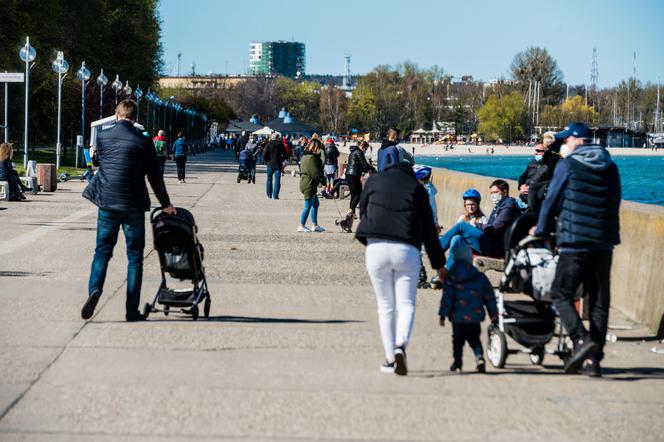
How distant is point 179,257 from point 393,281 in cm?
292

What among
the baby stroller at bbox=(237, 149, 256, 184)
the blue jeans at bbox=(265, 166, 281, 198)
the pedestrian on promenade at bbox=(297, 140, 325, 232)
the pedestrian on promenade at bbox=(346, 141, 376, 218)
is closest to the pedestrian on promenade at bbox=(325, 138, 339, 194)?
the blue jeans at bbox=(265, 166, 281, 198)

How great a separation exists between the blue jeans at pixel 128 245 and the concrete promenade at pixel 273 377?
12.1 inches

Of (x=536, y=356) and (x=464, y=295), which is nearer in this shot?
(x=464, y=295)

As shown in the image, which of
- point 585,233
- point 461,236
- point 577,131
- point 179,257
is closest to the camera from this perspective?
point 585,233

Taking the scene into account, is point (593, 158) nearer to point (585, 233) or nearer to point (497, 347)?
point (585, 233)

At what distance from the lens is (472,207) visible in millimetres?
13242

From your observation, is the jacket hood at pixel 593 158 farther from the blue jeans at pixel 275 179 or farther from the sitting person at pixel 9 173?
the blue jeans at pixel 275 179

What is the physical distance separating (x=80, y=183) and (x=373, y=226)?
30.9 metres

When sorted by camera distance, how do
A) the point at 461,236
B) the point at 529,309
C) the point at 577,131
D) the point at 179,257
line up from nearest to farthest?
the point at 577,131 → the point at 529,309 → the point at 179,257 → the point at 461,236

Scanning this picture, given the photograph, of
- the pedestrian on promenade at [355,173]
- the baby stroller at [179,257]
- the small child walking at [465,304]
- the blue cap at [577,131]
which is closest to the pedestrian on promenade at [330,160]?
the pedestrian on promenade at [355,173]

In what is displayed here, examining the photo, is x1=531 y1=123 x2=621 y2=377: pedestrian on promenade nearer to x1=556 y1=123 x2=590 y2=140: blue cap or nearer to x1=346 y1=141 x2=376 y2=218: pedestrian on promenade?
x1=556 y1=123 x2=590 y2=140: blue cap

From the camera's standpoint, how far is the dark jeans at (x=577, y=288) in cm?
865

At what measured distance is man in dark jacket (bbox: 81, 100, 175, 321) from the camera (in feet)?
34.6

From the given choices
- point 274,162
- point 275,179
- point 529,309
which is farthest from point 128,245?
point 274,162
